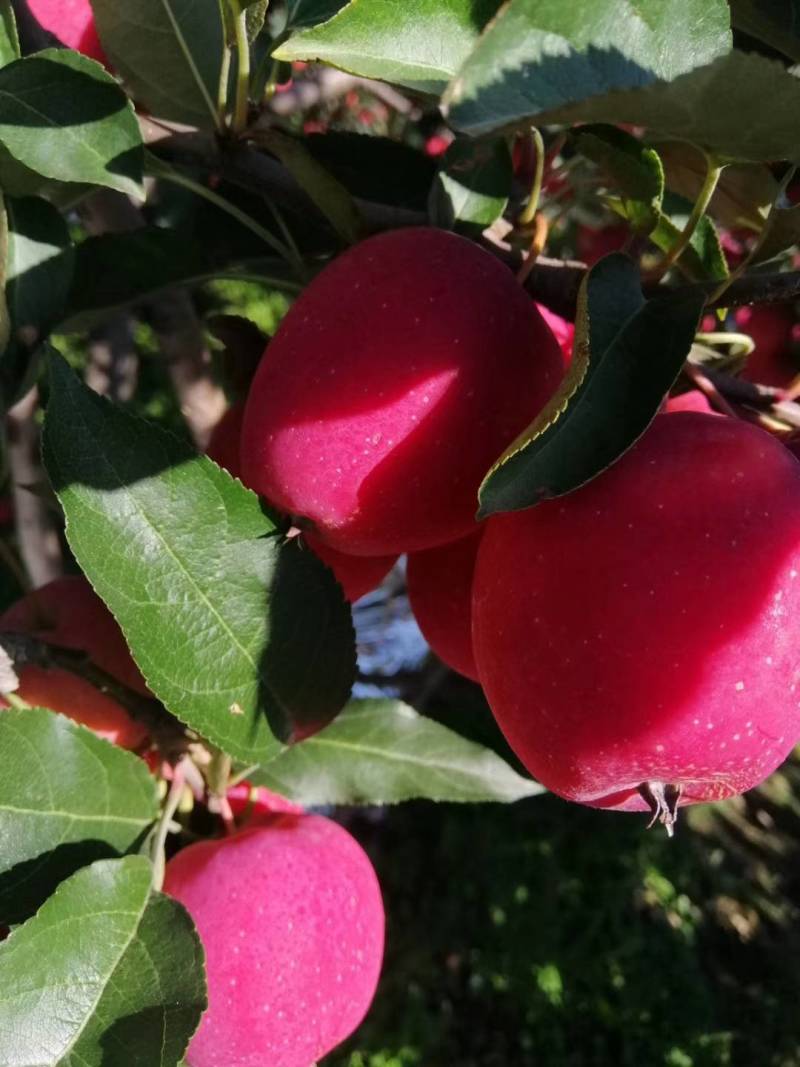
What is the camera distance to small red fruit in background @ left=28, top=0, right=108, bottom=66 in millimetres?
718

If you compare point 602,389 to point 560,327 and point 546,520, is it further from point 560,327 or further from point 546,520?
point 560,327

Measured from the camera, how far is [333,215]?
61 cm

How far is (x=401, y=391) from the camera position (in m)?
0.51

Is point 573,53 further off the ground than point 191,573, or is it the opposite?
point 573,53

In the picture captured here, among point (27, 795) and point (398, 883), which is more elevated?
point (27, 795)

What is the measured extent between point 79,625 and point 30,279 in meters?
0.25

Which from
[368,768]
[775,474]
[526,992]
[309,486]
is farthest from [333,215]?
[526,992]

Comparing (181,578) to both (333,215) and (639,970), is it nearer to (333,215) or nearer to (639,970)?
(333,215)

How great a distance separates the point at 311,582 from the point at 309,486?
0.08m

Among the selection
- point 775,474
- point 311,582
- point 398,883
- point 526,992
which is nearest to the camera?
point 775,474

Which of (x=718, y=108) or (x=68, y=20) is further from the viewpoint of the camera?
(x=68, y=20)

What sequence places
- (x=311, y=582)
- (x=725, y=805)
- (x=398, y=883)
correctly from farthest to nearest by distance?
(x=725, y=805) → (x=398, y=883) → (x=311, y=582)

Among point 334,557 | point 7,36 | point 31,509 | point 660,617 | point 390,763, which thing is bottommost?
point 31,509

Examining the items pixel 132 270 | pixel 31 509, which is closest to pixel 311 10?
pixel 132 270
